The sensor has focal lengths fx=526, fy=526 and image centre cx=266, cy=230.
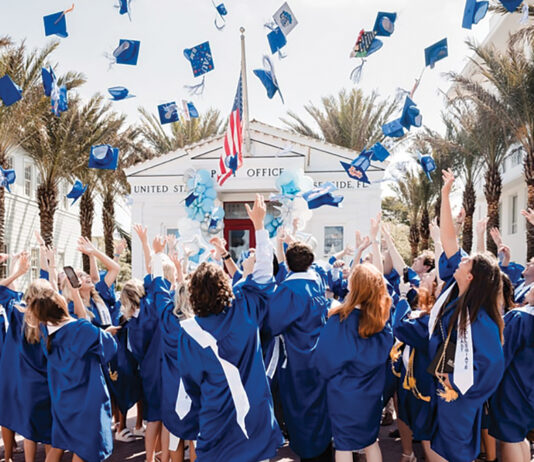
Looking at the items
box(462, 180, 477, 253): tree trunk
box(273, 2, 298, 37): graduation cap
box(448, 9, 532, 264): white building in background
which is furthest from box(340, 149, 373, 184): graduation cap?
box(448, 9, 532, 264): white building in background

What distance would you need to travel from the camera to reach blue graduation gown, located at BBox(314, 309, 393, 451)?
154 inches

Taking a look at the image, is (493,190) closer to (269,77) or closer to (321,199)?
(321,199)

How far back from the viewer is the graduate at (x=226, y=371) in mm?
3342

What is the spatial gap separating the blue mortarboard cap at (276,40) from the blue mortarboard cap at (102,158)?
3.55 m

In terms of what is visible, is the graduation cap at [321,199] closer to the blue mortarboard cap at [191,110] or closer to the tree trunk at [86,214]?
the blue mortarboard cap at [191,110]

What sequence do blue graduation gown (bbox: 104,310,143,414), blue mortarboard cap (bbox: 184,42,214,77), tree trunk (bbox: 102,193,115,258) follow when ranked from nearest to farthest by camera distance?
blue graduation gown (bbox: 104,310,143,414) < blue mortarboard cap (bbox: 184,42,214,77) < tree trunk (bbox: 102,193,115,258)

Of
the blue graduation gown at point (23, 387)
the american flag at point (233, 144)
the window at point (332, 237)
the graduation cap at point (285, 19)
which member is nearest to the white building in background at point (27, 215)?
the american flag at point (233, 144)

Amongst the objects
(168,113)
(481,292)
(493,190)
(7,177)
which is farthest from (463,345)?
(493,190)

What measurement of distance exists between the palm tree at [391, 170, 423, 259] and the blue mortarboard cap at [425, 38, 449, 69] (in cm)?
1731

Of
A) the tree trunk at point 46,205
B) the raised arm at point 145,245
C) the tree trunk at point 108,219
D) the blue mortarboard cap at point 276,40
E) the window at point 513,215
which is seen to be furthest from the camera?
the window at point 513,215

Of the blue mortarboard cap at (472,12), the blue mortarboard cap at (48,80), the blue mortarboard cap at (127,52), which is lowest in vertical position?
the blue mortarboard cap at (48,80)

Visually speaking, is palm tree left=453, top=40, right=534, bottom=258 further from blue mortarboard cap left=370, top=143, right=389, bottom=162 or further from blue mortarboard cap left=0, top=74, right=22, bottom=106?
blue mortarboard cap left=0, top=74, right=22, bottom=106

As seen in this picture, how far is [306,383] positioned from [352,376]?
1.91ft

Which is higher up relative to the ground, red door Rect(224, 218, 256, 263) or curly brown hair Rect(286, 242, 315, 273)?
red door Rect(224, 218, 256, 263)
